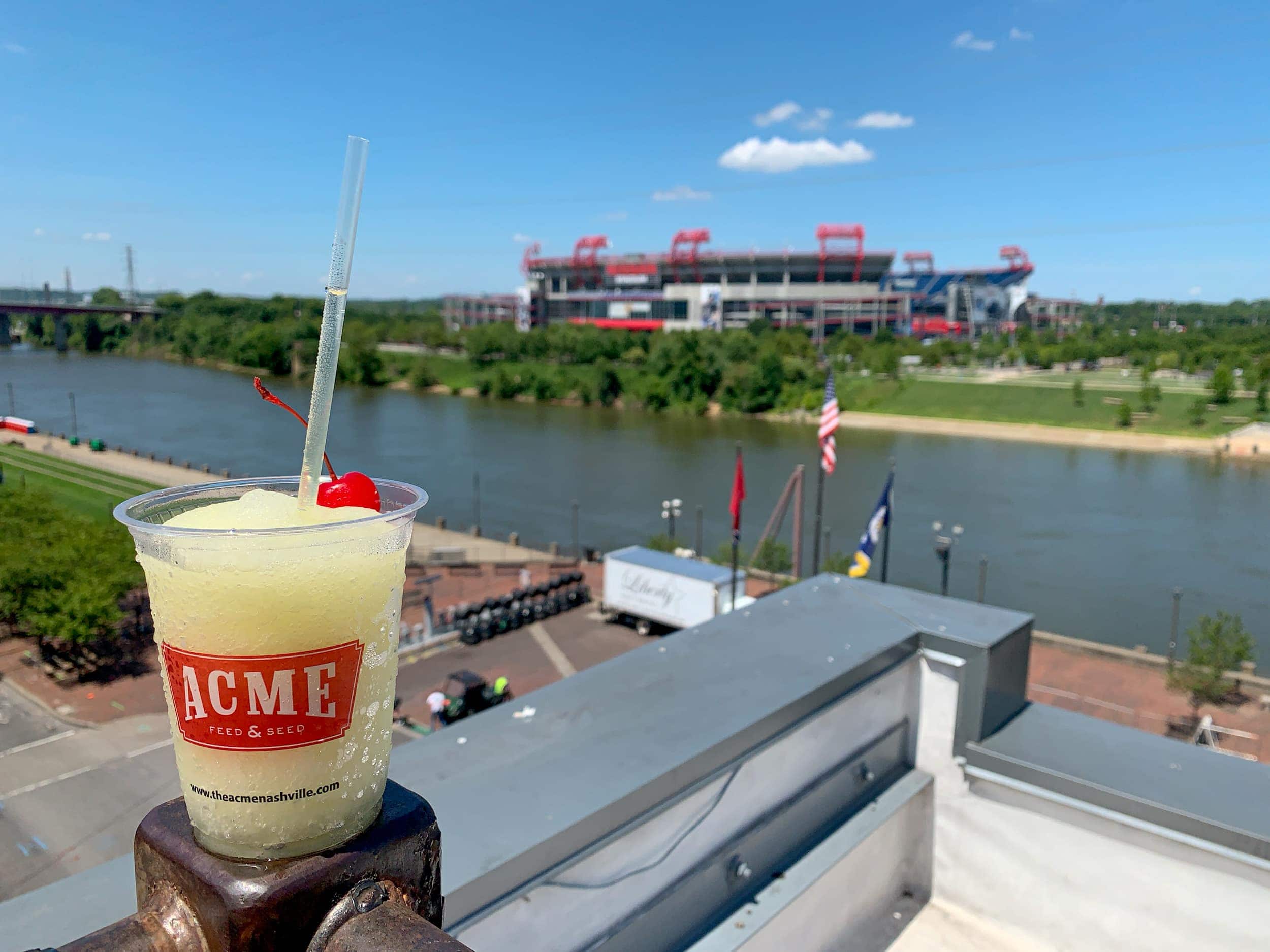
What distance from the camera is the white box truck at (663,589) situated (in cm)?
1555

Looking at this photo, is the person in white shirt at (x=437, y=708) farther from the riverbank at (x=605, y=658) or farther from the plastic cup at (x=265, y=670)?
the plastic cup at (x=265, y=670)

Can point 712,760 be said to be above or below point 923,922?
above

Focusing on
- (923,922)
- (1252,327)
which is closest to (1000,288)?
(1252,327)

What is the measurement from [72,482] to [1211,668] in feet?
107

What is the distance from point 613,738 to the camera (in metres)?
2.52

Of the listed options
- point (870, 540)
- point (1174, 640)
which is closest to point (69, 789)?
point (870, 540)

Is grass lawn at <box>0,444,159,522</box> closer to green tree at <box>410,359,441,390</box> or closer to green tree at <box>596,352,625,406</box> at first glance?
green tree at <box>410,359,441,390</box>

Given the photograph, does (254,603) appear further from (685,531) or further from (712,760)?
(685,531)

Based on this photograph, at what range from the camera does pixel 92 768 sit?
1072 centimetres

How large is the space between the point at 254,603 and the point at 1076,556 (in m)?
27.6

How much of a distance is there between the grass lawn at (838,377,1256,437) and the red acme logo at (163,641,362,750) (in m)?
49.9

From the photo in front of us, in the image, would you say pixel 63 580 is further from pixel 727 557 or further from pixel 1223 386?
pixel 1223 386

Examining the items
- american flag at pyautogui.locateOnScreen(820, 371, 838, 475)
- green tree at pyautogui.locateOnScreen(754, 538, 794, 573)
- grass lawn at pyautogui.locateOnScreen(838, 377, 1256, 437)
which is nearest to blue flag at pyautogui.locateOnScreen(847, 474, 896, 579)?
american flag at pyautogui.locateOnScreen(820, 371, 838, 475)

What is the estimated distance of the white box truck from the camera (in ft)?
51.0
